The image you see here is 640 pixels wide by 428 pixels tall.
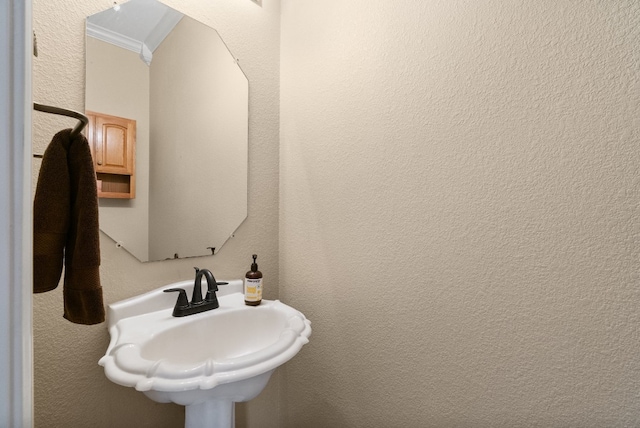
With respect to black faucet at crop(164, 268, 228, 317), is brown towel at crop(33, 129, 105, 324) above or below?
above

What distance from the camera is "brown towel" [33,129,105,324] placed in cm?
55

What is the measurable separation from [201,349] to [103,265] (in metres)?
0.40

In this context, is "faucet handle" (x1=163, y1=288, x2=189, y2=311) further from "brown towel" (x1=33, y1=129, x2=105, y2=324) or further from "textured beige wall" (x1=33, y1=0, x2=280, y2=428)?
"brown towel" (x1=33, y1=129, x2=105, y2=324)

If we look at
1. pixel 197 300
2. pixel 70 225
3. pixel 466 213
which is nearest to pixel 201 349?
pixel 197 300

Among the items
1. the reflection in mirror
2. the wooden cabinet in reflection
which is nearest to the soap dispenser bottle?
the reflection in mirror

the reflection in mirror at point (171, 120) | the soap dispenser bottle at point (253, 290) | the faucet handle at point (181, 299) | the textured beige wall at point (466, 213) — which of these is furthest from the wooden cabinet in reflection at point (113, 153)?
the textured beige wall at point (466, 213)

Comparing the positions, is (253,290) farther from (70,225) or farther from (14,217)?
(14,217)

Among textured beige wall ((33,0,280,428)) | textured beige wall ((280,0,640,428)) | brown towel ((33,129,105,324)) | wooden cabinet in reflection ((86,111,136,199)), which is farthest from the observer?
wooden cabinet in reflection ((86,111,136,199))

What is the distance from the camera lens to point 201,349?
92 cm

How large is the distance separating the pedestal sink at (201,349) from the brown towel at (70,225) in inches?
6.9

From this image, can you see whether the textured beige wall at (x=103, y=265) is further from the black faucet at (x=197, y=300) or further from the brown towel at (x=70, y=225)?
the brown towel at (x=70, y=225)

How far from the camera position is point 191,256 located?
1.09 meters

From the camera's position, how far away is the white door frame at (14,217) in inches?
10.2

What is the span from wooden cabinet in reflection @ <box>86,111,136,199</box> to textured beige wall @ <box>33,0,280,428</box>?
0.07m
